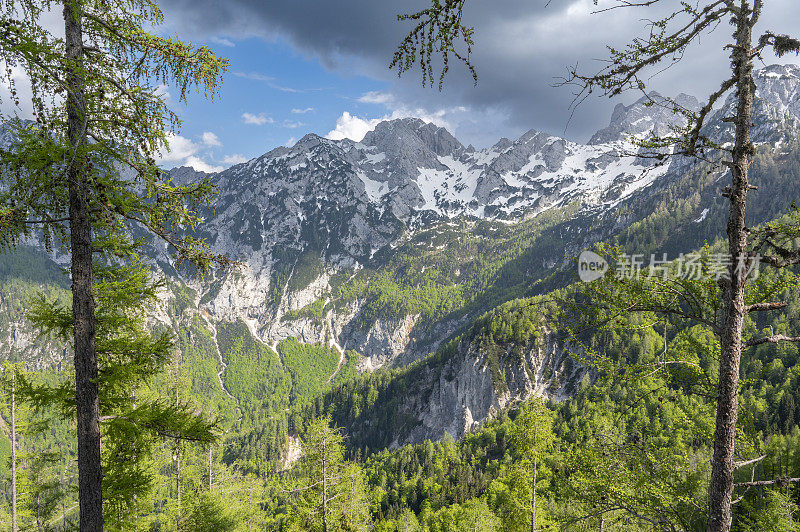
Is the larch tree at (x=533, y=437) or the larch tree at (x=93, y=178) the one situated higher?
the larch tree at (x=93, y=178)

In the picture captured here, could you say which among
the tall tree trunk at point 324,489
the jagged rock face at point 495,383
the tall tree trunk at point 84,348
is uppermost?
the tall tree trunk at point 84,348

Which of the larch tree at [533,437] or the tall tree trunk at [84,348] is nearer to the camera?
the tall tree trunk at [84,348]

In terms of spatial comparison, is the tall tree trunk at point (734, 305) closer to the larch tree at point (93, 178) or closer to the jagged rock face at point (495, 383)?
the larch tree at point (93, 178)

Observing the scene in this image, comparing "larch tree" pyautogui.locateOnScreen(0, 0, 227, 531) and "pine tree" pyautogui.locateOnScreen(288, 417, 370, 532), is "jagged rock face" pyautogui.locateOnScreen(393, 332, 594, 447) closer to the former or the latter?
"pine tree" pyautogui.locateOnScreen(288, 417, 370, 532)

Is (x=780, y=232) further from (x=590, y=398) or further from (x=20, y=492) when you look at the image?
(x=590, y=398)

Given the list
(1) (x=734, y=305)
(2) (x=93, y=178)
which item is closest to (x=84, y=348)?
(2) (x=93, y=178)

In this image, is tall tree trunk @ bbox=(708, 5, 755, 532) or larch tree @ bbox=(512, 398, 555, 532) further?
larch tree @ bbox=(512, 398, 555, 532)

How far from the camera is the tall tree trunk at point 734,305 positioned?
569cm

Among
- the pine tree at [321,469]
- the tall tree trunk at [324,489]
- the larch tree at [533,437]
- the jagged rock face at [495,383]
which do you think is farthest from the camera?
the jagged rock face at [495,383]

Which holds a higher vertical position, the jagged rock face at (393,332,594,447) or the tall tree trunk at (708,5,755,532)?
the tall tree trunk at (708,5,755,532)

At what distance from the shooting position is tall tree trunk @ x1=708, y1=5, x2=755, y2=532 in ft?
18.7

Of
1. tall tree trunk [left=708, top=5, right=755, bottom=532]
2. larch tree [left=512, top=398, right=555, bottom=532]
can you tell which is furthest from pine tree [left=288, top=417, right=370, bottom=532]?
tall tree trunk [left=708, top=5, right=755, bottom=532]

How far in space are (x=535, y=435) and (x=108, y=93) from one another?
67.1ft

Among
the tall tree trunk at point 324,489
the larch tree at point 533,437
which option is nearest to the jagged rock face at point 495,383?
the larch tree at point 533,437
